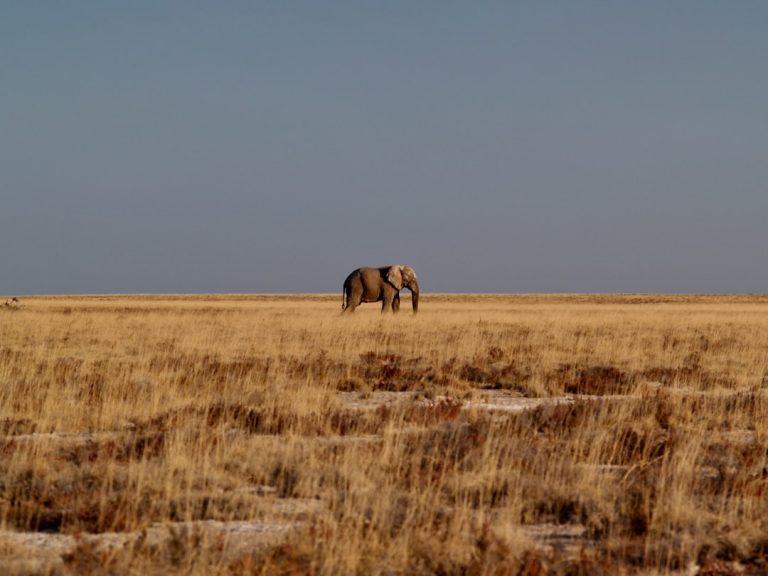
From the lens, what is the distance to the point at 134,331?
88.1 feet

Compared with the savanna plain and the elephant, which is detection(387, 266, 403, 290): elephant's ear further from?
the savanna plain

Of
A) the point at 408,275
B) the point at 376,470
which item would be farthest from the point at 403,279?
the point at 376,470

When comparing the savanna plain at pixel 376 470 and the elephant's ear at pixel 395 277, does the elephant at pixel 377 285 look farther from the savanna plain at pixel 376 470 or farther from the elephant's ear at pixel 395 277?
the savanna plain at pixel 376 470

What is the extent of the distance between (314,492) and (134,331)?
20567 mm

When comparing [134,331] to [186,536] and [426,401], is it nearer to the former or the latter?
[426,401]

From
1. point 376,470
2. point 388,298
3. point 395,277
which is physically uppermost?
point 395,277

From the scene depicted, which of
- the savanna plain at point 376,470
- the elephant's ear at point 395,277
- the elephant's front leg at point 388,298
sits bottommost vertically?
the savanna plain at point 376,470

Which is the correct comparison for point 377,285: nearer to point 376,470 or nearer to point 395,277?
point 395,277

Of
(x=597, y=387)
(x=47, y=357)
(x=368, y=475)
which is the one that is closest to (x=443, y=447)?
(x=368, y=475)

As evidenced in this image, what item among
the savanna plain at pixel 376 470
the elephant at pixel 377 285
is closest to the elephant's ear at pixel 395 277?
the elephant at pixel 377 285

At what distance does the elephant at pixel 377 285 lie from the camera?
39.8 meters

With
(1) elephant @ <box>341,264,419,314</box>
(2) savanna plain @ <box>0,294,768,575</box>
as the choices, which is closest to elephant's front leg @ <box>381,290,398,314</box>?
(1) elephant @ <box>341,264,419,314</box>

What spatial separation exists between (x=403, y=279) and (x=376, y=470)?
3260 centimetres

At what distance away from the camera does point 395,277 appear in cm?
4006
